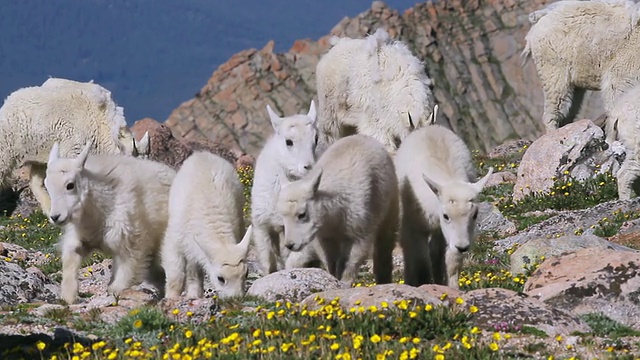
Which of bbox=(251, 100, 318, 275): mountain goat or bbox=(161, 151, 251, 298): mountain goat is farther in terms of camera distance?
bbox=(251, 100, 318, 275): mountain goat

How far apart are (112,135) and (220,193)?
32.3ft

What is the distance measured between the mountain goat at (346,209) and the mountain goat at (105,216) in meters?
1.68

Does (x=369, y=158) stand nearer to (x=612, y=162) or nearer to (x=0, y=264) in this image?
(x=0, y=264)

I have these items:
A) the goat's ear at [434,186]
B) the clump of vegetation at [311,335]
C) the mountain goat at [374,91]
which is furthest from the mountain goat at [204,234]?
the mountain goat at [374,91]

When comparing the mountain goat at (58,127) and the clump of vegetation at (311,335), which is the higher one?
the mountain goat at (58,127)

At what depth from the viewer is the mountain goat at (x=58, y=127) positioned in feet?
70.3

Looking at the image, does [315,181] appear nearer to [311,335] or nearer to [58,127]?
[311,335]

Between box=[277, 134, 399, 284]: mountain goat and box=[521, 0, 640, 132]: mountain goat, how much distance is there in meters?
10.4

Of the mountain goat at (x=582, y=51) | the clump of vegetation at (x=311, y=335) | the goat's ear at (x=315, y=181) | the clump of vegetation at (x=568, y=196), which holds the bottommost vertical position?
the clump of vegetation at (x=311, y=335)

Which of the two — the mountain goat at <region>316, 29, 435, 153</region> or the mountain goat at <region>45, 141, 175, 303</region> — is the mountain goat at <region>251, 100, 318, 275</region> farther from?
the mountain goat at <region>316, 29, 435, 153</region>

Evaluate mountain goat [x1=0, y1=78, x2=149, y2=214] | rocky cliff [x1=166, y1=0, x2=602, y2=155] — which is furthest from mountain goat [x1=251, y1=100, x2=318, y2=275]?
rocky cliff [x1=166, y1=0, x2=602, y2=155]

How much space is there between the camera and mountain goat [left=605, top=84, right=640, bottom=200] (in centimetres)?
1641

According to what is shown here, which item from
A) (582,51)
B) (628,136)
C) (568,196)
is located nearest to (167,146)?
(582,51)

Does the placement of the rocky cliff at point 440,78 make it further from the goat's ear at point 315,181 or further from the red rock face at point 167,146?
the goat's ear at point 315,181
